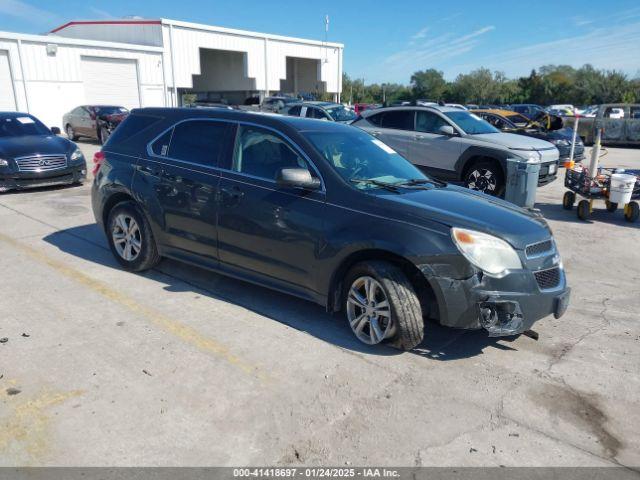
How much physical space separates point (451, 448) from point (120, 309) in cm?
314

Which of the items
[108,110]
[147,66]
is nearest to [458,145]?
[108,110]

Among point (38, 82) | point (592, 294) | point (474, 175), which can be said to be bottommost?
point (592, 294)

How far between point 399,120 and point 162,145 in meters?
Answer: 7.02

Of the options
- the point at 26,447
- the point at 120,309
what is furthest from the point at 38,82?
the point at 26,447

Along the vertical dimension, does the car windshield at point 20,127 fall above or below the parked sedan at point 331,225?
above

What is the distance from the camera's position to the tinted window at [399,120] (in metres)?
11.1

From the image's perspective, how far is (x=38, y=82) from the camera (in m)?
24.2

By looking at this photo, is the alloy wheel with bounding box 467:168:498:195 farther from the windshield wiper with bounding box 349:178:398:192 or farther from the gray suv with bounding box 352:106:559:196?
the windshield wiper with bounding box 349:178:398:192

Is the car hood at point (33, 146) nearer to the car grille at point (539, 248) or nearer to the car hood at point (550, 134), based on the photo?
the car grille at point (539, 248)

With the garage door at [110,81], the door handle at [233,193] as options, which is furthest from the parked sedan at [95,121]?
the door handle at [233,193]

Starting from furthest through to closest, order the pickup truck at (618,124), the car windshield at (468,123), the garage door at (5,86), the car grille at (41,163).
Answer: the garage door at (5,86) → the pickup truck at (618,124) → the car windshield at (468,123) → the car grille at (41,163)

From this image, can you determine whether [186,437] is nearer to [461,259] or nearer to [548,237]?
[461,259]

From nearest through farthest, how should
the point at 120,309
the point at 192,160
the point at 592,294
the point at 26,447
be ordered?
the point at 26,447, the point at 120,309, the point at 192,160, the point at 592,294

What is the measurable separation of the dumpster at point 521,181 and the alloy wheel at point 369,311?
5.01 m
